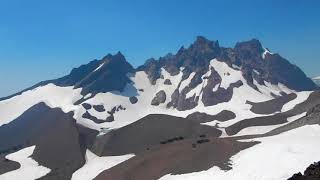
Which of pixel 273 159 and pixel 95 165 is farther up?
pixel 95 165

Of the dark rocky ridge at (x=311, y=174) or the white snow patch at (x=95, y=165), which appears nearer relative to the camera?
the dark rocky ridge at (x=311, y=174)

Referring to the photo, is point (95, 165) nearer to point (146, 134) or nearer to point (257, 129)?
point (146, 134)

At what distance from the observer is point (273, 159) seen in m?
90.8

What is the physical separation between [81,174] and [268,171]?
73.1 m

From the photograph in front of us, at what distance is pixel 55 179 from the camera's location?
142m

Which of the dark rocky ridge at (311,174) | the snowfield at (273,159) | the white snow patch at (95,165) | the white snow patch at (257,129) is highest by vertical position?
the white snow patch at (257,129)

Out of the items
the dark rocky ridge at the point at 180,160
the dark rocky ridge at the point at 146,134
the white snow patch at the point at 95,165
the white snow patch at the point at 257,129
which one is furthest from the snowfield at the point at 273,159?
the dark rocky ridge at the point at 146,134

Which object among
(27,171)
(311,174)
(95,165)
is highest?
(95,165)

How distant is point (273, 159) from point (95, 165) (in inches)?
3023

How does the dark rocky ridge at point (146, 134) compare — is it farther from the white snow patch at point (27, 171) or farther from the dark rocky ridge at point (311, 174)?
the dark rocky ridge at point (311, 174)

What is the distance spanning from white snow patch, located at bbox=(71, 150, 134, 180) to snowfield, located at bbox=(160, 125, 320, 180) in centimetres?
4352

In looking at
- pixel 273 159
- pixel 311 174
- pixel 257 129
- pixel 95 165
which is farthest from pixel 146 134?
pixel 311 174

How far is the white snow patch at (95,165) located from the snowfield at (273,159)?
43.5m

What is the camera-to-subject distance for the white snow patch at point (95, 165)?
142500 millimetres
